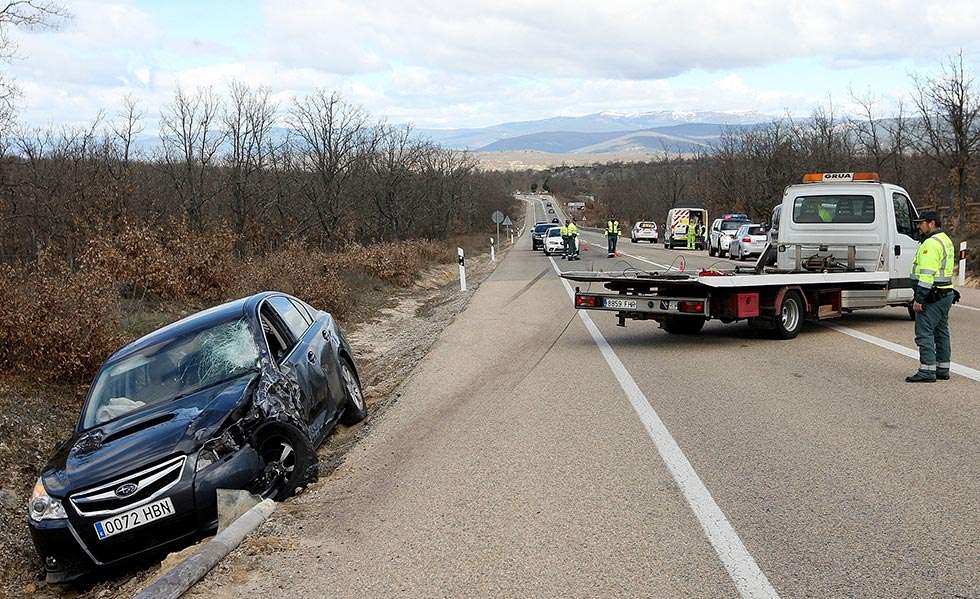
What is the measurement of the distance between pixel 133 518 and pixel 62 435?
4153mm

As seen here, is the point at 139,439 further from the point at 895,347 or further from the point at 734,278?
the point at 895,347

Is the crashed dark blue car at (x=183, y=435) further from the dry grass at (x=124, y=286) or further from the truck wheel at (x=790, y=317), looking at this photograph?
the truck wheel at (x=790, y=317)

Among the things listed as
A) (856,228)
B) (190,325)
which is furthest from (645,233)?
(190,325)

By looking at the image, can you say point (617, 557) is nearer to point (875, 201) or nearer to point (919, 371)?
point (919, 371)

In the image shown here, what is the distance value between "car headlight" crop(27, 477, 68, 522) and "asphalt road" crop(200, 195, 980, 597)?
151 cm

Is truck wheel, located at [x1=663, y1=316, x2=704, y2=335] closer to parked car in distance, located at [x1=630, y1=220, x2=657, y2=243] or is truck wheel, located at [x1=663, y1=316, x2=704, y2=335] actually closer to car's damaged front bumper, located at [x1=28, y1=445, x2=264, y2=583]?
car's damaged front bumper, located at [x1=28, y1=445, x2=264, y2=583]

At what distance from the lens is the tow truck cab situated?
47.5ft

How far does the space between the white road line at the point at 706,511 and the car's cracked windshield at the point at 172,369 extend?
343 cm

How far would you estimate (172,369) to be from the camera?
7453 millimetres

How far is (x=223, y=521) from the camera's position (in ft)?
18.9

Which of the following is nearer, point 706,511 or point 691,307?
point 706,511

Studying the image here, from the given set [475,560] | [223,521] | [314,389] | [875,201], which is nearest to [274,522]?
[223,521]

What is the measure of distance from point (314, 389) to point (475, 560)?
11.0 feet

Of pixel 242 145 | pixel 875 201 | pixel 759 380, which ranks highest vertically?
pixel 242 145
